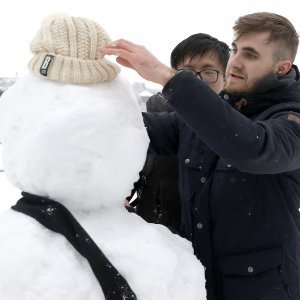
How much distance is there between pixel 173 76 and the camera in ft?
4.47

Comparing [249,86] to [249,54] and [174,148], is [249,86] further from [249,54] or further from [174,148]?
[174,148]

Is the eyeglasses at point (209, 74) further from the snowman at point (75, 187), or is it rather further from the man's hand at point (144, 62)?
the snowman at point (75, 187)

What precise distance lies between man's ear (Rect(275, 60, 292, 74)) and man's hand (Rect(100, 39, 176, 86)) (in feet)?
2.34

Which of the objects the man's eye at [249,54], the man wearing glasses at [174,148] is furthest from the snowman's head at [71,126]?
the man's eye at [249,54]

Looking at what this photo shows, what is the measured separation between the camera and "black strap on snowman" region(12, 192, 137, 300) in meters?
1.09

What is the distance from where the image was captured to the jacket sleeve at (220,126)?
1.33 metres

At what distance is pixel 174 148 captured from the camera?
2086 mm

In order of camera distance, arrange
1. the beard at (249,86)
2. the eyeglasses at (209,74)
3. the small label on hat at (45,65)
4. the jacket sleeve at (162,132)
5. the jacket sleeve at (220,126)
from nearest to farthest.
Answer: the small label on hat at (45,65) < the jacket sleeve at (220,126) < the beard at (249,86) < the jacket sleeve at (162,132) < the eyeglasses at (209,74)

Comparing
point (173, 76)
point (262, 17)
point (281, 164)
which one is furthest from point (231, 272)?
point (262, 17)

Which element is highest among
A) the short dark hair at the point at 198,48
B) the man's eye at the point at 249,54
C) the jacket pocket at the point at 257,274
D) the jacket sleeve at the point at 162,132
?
the man's eye at the point at 249,54

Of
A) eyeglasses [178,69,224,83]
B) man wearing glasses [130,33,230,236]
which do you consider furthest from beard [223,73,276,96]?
eyeglasses [178,69,224,83]

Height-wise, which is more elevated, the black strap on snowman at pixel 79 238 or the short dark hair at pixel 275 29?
the short dark hair at pixel 275 29

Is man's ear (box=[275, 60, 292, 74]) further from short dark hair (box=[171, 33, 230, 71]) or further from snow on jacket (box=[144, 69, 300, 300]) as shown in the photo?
short dark hair (box=[171, 33, 230, 71])

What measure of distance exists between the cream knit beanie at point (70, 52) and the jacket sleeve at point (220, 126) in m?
0.23
